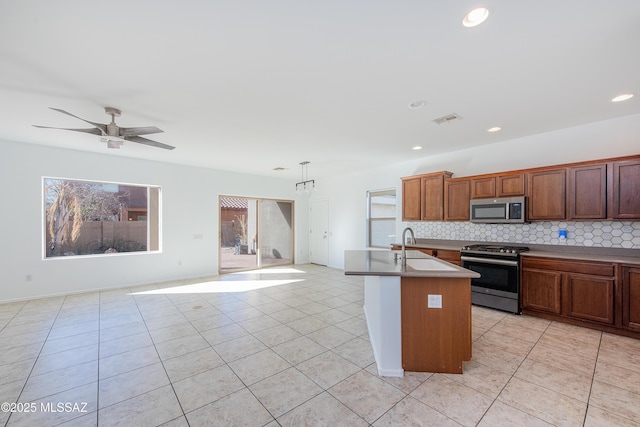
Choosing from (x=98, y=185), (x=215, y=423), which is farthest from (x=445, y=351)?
(x=98, y=185)

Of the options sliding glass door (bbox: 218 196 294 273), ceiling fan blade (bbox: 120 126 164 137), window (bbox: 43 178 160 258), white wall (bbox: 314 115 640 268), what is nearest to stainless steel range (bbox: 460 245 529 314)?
white wall (bbox: 314 115 640 268)

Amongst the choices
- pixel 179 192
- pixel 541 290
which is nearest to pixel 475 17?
pixel 541 290

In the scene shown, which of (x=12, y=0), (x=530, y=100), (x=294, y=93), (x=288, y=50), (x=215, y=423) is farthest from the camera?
Answer: (x=530, y=100)

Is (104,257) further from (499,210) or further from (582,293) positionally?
(582,293)

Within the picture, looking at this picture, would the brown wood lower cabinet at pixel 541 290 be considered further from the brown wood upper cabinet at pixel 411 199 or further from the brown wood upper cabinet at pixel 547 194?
the brown wood upper cabinet at pixel 411 199

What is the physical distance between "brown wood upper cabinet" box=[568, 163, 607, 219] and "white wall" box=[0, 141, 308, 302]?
6458 mm

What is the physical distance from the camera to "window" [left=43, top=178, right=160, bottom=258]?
4.88 m

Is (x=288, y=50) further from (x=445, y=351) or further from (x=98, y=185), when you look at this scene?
(x=98, y=185)

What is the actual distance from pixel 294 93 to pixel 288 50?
0.67 m

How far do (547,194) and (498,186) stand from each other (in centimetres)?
62

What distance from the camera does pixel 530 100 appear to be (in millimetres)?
2896

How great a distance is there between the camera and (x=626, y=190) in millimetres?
3115

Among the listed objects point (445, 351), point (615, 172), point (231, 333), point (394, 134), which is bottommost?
point (231, 333)

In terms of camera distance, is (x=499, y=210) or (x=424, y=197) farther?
(x=424, y=197)
